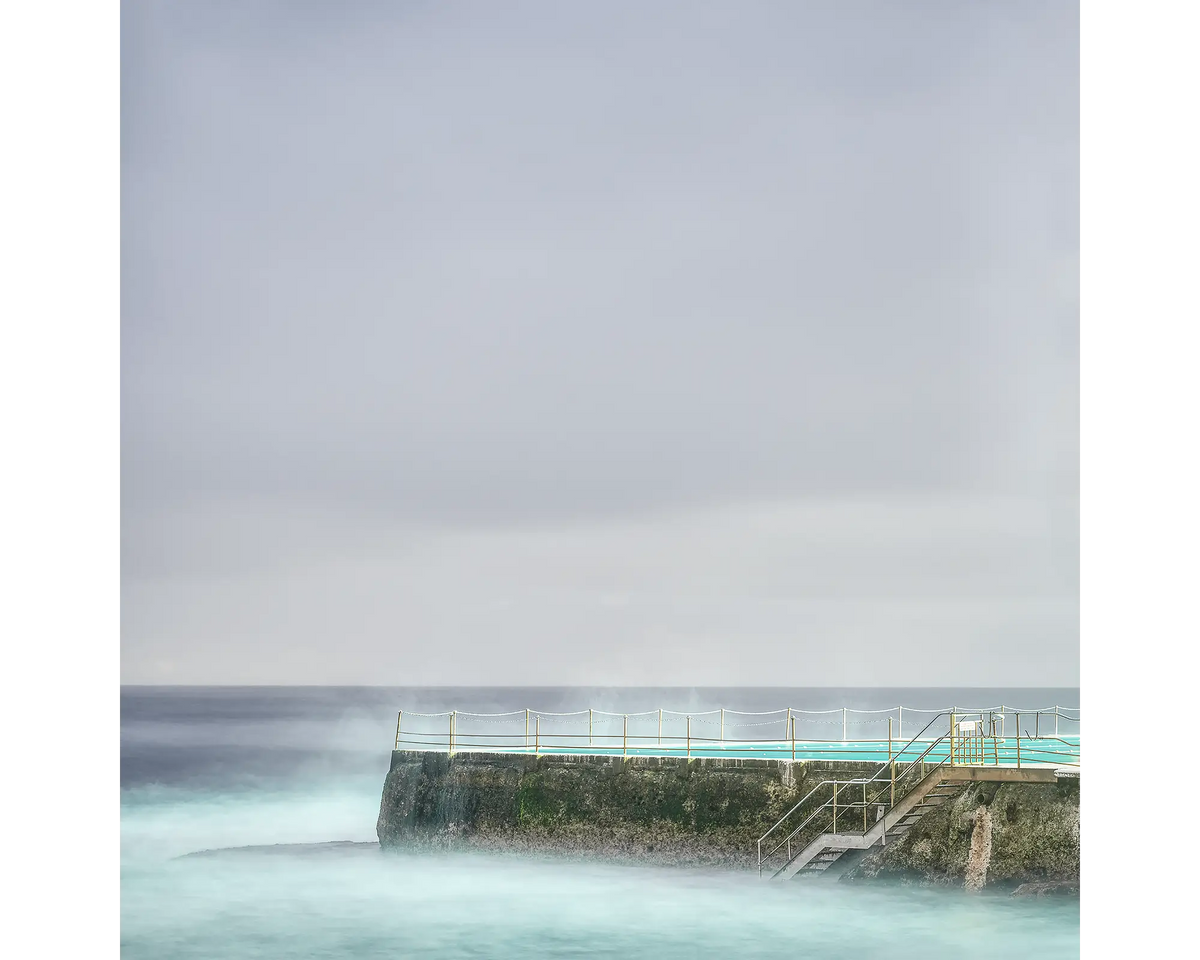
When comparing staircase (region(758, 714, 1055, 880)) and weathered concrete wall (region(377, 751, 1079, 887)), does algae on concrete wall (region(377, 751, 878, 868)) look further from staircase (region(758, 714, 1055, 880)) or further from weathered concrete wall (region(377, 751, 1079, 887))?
staircase (region(758, 714, 1055, 880))

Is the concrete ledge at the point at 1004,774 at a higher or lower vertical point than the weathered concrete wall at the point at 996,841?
higher

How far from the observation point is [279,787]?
52688 millimetres

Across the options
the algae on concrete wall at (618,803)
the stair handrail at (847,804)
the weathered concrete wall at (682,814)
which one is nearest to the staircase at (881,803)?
the stair handrail at (847,804)

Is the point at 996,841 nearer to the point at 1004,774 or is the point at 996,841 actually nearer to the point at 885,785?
the point at 1004,774

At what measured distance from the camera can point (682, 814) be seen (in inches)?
734

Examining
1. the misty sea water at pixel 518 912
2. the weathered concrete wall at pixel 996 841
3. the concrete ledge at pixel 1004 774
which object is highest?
the concrete ledge at pixel 1004 774

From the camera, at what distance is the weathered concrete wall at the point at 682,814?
1694 centimetres

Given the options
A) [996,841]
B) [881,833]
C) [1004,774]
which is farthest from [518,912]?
[1004,774]

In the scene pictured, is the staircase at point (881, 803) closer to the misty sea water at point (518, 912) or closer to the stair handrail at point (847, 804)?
the stair handrail at point (847, 804)

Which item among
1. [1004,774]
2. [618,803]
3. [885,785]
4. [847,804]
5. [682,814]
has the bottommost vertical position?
[682,814]

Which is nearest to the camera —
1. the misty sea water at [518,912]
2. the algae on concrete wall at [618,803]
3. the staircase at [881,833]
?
the staircase at [881,833]

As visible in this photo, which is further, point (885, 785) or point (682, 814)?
point (682, 814)
